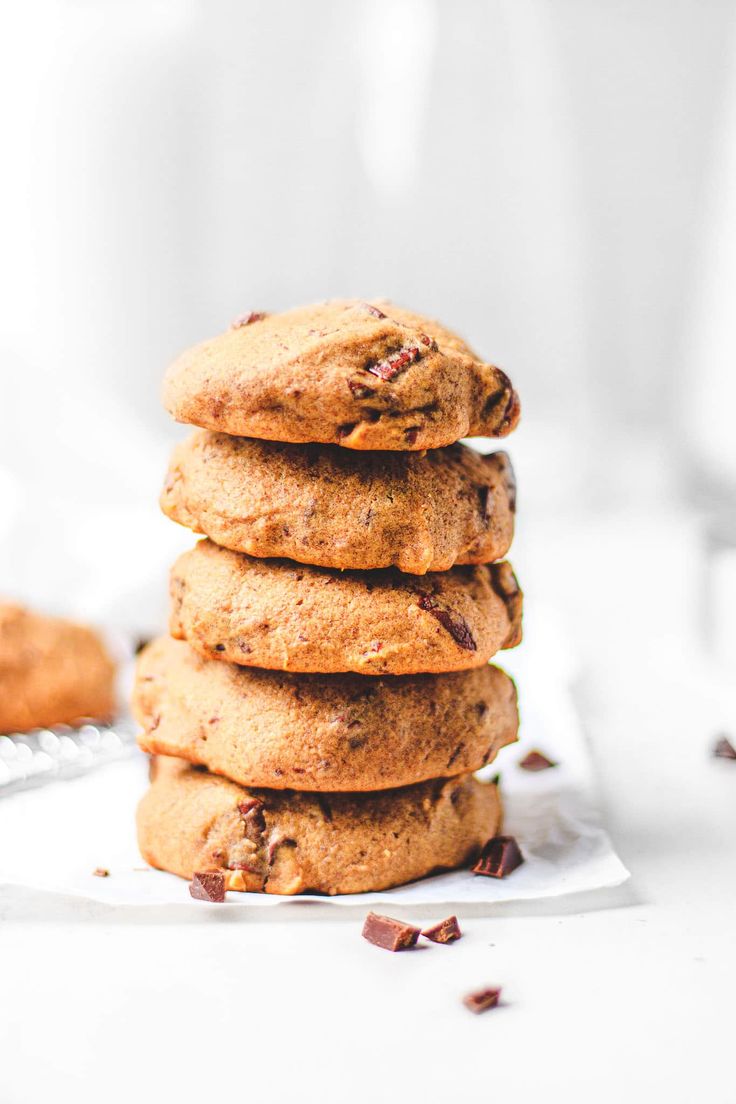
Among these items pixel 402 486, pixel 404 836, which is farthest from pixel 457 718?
pixel 402 486

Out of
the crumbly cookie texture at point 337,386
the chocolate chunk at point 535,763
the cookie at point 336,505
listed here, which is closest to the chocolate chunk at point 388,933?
the cookie at point 336,505

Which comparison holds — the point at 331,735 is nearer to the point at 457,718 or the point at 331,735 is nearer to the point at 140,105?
the point at 457,718

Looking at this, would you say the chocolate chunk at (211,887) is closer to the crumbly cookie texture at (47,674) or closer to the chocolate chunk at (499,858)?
the chocolate chunk at (499,858)

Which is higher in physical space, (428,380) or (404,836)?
(428,380)

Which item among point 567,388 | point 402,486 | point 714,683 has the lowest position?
point 714,683

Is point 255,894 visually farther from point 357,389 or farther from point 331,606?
point 357,389

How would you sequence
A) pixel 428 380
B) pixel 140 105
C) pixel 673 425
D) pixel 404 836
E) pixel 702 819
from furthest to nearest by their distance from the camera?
1. pixel 673 425
2. pixel 140 105
3. pixel 702 819
4. pixel 404 836
5. pixel 428 380

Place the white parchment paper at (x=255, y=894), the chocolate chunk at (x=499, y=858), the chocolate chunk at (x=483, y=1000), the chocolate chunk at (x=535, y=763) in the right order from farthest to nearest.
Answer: the chocolate chunk at (x=535, y=763)
the chocolate chunk at (x=499, y=858)
the white parchment paper at (x=255, y=894)
the chocolate chunk at (x=483, y=1000)
